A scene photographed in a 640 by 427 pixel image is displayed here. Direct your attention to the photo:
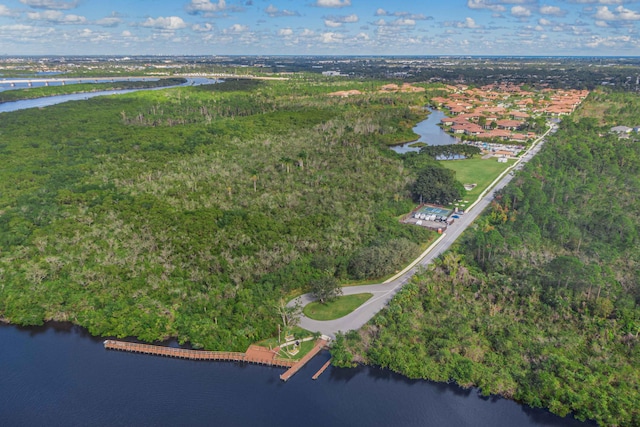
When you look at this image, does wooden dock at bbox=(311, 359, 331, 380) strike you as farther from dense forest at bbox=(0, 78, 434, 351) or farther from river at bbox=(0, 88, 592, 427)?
dense forest at bbox=(0, 78, 434, 351)

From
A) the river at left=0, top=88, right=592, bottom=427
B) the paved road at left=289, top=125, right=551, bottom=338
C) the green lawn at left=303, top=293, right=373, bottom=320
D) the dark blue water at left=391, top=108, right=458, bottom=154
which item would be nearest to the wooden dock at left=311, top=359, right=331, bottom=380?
the river at left=0, top=88, right=592, bottom=427

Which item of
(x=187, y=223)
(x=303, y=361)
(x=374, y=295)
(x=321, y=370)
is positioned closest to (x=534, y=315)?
(x=374, y=295)

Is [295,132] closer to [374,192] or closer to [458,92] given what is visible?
[374,192]

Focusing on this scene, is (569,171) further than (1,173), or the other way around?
(569,171)

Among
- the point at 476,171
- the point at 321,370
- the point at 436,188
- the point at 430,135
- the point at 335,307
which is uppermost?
the point at 430,135

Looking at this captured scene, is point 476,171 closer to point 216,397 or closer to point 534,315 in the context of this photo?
point 534,315

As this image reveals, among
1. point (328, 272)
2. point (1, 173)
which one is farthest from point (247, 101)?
point (328, 272)
